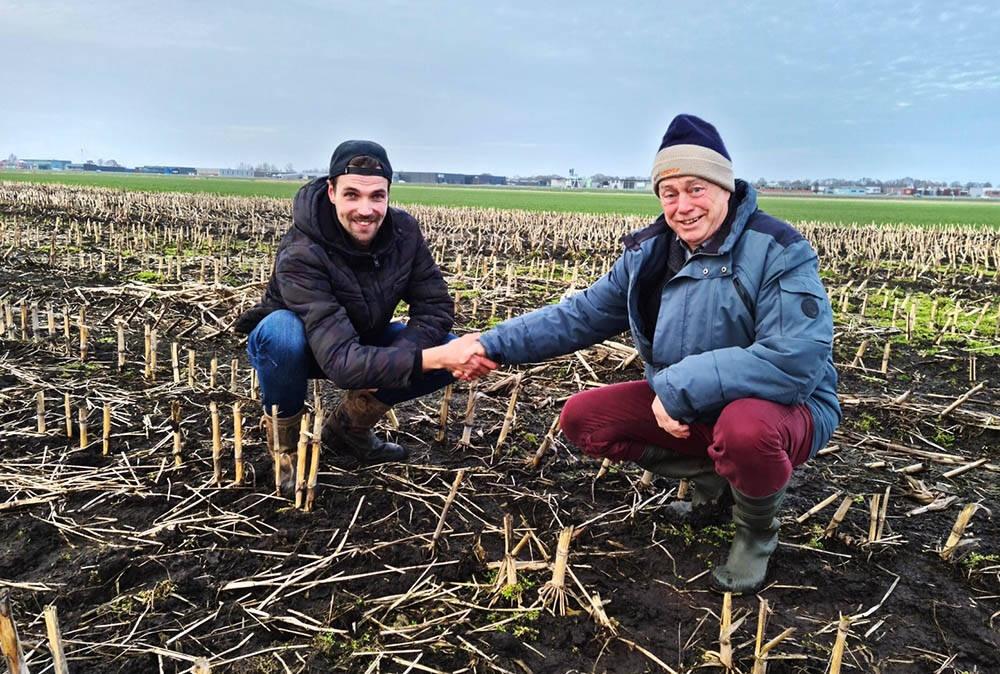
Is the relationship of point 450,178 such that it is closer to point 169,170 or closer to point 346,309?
point 169,170

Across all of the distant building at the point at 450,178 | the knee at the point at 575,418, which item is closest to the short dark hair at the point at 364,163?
the knee at the point at 575,418

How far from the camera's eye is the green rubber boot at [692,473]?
367cm

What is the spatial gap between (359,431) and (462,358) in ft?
2.83

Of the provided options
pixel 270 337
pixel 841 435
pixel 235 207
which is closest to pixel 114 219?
pixel 235 207

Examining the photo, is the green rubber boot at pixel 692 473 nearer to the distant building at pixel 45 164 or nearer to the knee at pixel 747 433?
the knee at pixel 747 433

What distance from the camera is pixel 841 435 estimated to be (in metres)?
4.95

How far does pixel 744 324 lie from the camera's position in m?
3.20

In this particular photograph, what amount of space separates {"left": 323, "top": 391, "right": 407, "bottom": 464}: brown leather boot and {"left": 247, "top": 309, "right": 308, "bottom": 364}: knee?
51 cm

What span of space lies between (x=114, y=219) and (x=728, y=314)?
71.3 feet

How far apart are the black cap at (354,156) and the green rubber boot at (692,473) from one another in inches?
82.2

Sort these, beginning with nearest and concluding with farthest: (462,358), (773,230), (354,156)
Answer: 1. (773,230)
2. (354,156)
3. (462,358)

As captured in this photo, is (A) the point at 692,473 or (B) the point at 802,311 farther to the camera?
(A) the point at 692,473

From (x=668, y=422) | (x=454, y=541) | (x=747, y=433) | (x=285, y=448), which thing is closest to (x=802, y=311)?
(x=747, y=433)

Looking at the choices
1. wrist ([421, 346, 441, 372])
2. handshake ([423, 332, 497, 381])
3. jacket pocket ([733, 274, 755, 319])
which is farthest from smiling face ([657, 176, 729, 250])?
wrist ([421, 346, 441, 372])
